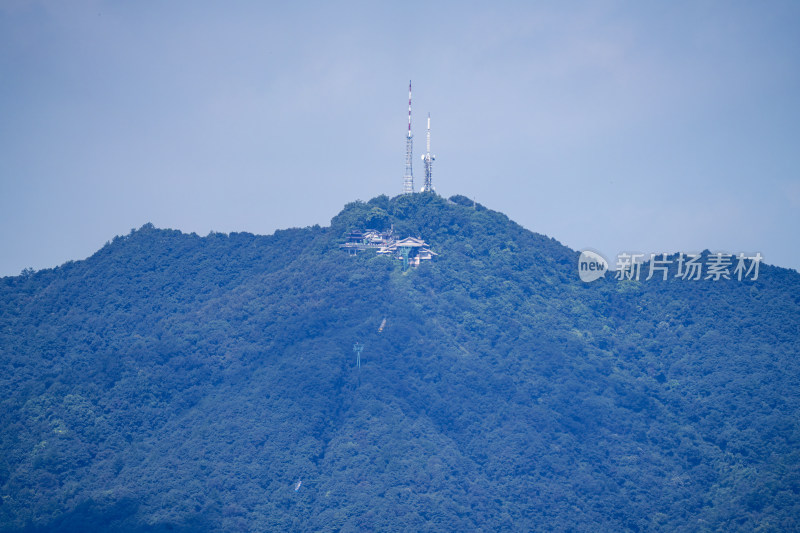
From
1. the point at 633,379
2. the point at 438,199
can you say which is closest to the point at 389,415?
the point at 633,379

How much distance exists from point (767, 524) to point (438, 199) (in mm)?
38345

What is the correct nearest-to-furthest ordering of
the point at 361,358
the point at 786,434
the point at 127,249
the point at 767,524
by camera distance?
the point at 767,524 < the point at 786,434 < the point at 361,358 < the point at 127,249

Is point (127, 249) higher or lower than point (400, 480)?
higher

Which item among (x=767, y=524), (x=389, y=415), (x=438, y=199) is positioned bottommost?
(x=767, y=524)

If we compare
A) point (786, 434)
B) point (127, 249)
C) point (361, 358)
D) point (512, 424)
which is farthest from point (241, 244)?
point (786, 434)

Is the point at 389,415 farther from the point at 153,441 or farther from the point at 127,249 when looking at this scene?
the point at 127,249

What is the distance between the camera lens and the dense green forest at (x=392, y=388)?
65.8 m

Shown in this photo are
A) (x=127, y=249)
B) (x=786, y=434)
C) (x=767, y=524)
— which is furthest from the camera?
(x=127, y=249)

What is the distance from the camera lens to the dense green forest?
6581 cm

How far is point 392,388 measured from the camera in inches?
2896

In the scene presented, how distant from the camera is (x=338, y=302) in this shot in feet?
262

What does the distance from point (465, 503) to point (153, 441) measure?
59.7 ft

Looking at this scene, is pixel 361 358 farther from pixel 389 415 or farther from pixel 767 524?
pixel 767 524

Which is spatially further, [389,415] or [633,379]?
[633,379]
